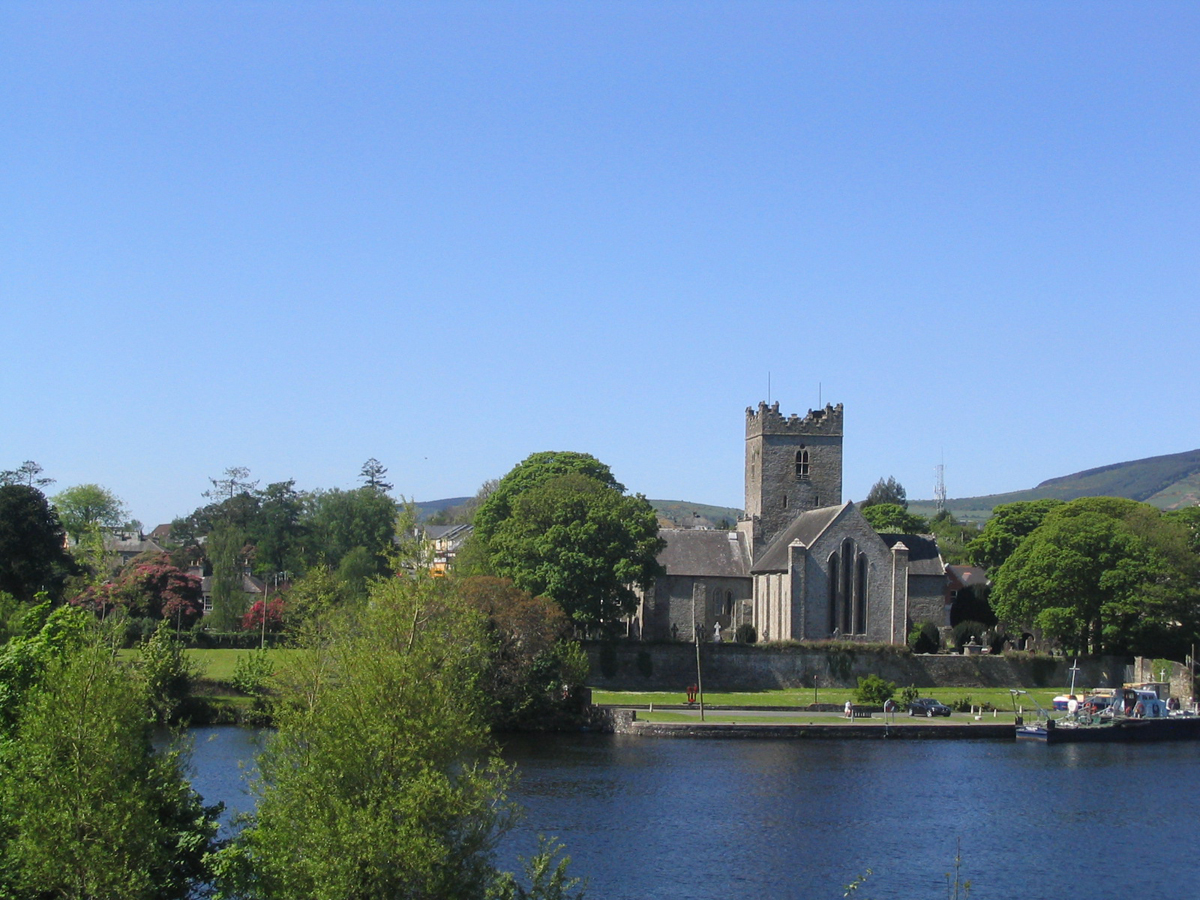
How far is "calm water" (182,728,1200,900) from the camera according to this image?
33469mm

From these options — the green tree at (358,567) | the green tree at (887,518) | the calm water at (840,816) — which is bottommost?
the calm water at (840,816)

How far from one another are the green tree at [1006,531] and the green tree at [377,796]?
8059 cm

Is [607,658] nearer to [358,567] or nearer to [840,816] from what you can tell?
[358,567]

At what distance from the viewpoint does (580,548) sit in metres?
69.2

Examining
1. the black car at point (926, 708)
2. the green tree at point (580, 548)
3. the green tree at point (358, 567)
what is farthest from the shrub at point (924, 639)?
the green tree at point (358, 567)

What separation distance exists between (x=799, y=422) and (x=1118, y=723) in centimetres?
2746

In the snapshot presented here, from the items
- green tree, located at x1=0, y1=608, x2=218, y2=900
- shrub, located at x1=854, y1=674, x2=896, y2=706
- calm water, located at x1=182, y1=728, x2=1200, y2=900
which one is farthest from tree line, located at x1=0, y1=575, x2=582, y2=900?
shrub, located at x1=854, y1=674, x2=896, y2=706

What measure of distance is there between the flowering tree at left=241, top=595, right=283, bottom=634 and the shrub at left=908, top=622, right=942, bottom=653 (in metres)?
37.9

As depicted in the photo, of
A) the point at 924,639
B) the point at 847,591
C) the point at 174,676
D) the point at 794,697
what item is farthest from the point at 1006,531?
the point at 174,676

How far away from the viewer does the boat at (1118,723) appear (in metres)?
62.2

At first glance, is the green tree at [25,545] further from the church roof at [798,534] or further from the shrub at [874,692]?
the shrub at [874,692]

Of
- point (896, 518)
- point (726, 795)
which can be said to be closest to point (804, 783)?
point (726, 795)

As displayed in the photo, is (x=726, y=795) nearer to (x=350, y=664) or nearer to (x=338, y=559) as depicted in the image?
(x=350, y=664)

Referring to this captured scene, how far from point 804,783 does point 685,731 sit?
40.4 feet
